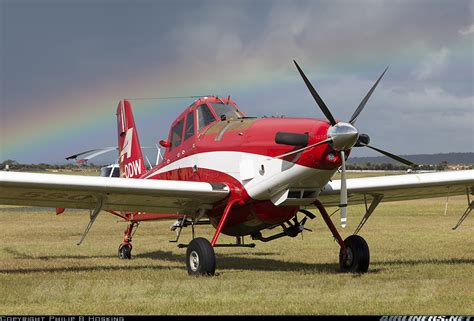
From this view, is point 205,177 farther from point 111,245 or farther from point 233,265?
point 111,245

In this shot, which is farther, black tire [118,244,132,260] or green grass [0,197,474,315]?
black tire [118,244,132,260]

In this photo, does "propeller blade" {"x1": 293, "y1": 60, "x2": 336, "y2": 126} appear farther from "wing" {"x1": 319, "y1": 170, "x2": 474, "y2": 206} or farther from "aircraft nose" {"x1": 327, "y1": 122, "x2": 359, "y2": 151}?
"wing" {"x1": 319, "y1": 170, "x2": 474, "y2": 206}

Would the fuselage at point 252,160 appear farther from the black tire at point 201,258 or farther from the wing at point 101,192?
the black tire at point 201,258

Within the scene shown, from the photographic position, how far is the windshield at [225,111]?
1407 centimetres

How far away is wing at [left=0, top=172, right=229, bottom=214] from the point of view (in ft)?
40.4

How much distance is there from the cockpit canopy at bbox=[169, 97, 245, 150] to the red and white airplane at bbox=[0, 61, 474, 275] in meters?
0.02

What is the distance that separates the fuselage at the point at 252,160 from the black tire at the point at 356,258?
1333 mm

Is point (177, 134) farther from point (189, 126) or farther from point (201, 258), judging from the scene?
point (201, 258)

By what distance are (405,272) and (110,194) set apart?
19.6ft

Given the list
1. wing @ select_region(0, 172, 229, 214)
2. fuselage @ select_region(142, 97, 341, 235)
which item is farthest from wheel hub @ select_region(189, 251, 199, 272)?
fuselage @ select_region(142, 97, 341, 235)

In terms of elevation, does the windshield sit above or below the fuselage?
above

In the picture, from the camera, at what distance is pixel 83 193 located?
13.2m

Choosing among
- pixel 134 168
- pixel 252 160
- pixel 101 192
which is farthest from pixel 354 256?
pixel 134 168

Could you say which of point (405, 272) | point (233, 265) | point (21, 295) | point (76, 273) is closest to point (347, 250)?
point (405, 272)
